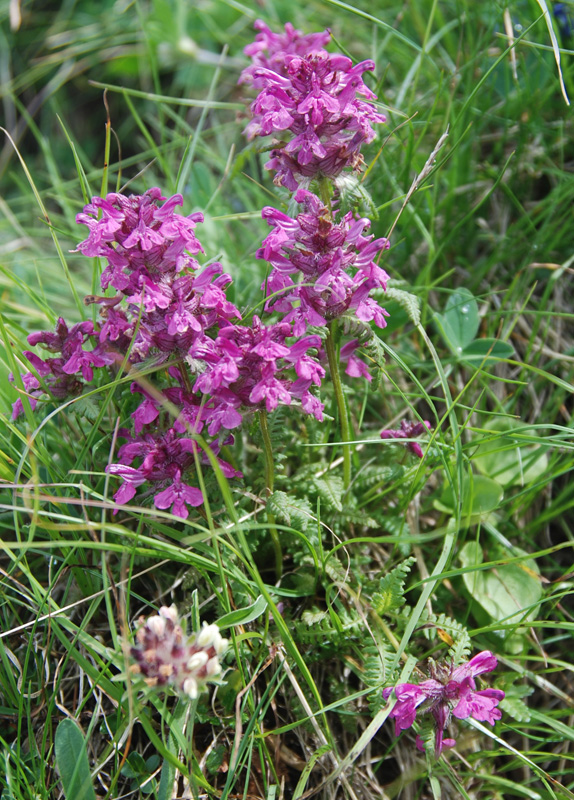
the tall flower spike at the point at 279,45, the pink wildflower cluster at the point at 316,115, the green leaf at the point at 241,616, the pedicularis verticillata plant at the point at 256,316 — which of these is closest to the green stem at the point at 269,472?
the pedicularis verticillata plant at the point at 256,316

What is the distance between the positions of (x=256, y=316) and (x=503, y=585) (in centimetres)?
146

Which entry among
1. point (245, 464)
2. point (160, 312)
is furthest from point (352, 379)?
point (160, 312)

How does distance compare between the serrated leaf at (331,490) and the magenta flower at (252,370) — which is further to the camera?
the serrated leaf at (331,490)

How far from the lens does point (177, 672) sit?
1.55 m

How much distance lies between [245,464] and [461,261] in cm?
152

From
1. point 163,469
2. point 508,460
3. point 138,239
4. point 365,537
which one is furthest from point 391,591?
point 138,239

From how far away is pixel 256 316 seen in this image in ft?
6.55

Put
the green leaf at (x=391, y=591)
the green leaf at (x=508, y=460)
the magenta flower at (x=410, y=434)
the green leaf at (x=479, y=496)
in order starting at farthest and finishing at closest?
the green leaf at (x=508, y=460)
the green leaf at (x=479, y=496)
the magenta flower at (x=410, y=434)
the green leaf at (x=391, y=591)

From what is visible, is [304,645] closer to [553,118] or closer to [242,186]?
[242,186]

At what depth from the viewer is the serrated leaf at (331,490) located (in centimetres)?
225

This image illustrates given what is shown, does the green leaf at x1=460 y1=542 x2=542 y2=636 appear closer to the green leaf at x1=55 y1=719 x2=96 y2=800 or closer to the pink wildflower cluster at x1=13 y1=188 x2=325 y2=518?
the pink wildflower cluster at x1=13 y1=188 x2=325 y2=518

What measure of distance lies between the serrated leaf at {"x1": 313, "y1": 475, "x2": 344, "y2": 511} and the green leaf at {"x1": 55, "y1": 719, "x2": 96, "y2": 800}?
1069 millimetres

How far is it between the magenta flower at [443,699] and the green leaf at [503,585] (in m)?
0.46

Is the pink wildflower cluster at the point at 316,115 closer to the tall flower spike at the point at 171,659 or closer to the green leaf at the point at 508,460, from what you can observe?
the green leaf at the point at 508,460
